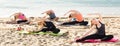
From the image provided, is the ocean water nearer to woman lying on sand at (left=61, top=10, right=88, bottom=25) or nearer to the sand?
woman lying on sand at (left=61, top=10, right=88, bottom=25)

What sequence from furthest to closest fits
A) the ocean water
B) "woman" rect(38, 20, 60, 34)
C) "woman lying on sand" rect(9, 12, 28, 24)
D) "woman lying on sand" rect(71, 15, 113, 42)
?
the ocean water, "woman lying on sand" rect(9, 12, 28, 24), "woman" rect(38, 20, 60, 34), "woman lying on sand" rect(71, 15, 113, 42)

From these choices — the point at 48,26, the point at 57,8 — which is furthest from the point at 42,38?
the point at 57,8

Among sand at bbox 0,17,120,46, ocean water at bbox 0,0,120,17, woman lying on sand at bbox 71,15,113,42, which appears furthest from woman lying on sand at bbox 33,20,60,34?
ocean water at bbox 0,0,120,17

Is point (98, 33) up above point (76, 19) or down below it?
above

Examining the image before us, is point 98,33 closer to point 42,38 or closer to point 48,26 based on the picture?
point 42,38

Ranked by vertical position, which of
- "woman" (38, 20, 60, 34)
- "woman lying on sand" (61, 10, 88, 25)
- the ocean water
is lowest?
the ocean water

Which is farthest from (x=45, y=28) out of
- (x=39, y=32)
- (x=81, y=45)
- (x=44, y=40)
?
(x=81, y=45)

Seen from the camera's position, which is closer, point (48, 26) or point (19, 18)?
point (48, 26)

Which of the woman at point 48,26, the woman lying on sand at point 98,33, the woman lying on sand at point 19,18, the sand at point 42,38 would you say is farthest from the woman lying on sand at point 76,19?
the woman lying on sand at point 98,33

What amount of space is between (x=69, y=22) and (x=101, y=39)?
18.0 ft

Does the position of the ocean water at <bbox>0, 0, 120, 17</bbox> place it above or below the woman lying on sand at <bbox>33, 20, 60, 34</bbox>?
below

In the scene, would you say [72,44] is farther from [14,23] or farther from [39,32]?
[14,23]

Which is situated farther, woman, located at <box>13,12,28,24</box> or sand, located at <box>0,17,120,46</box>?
woman, located at <box>13,12,28,24</box>

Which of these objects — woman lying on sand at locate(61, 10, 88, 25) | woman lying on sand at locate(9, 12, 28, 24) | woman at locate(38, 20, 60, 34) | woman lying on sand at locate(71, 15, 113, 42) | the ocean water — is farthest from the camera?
the ocean water
